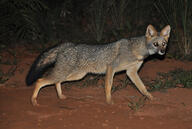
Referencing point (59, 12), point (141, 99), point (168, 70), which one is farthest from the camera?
point (59, 12)

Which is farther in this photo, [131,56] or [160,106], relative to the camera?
[131,56]

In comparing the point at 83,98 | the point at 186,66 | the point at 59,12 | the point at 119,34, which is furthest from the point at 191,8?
the point at 59,12

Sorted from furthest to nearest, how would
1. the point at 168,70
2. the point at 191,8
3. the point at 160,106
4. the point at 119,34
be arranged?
1. the point at 119,34
2. the point at 191,8
3. the point at 168,70
4. the point at 160,106

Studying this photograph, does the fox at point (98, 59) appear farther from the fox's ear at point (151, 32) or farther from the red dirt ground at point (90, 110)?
the red dirt ground at point (90, 110)

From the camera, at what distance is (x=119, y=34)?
10758 mm

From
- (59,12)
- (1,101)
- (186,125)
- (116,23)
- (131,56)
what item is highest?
(59,12)

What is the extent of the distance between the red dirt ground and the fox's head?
1077 mm

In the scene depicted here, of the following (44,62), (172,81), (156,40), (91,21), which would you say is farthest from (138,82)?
(91,21)

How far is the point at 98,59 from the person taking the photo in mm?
6594

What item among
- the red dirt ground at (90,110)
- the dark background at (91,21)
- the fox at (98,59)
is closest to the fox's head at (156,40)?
the fox at (98,59)

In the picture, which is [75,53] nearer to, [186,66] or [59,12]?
[186,66]

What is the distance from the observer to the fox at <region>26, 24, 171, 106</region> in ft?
20.5

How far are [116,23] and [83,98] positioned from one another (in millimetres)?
5587

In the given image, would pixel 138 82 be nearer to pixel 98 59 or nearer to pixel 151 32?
pixel 98 59
